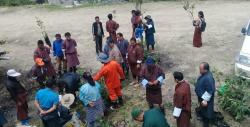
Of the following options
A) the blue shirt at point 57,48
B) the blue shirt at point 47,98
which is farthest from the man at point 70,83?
the blue shirt at point 57,48

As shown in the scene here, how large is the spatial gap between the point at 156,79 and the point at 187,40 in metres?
6.41

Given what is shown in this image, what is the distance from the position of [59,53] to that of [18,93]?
3.33 meters

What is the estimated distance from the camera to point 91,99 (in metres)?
11.2

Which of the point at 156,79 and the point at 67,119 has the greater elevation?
the point at 156,79

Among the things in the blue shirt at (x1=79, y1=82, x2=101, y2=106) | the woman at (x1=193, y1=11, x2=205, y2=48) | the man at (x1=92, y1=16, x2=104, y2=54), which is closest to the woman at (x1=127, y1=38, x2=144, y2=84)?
the blue shirt at (x1=79, y1=82, x2=101, y2=106)

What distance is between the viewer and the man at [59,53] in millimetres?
14766

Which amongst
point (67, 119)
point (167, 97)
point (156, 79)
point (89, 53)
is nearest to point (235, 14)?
point (89, 53)

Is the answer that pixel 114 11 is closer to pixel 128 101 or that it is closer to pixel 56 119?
pixel 128 101

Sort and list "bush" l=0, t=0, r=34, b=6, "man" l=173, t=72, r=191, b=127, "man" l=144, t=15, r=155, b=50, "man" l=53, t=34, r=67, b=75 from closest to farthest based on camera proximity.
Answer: "man" l=173, t=72, r=191, b=127 → "man" l=53, t=34, r=67, b=75 → "man" l=144, t=15, r=155, b=50 → "bush" l=0, t=0, r=34, b=6

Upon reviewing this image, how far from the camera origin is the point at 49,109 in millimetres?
10727

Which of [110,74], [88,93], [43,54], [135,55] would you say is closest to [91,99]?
[88,93]

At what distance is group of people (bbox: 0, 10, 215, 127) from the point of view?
1038cm

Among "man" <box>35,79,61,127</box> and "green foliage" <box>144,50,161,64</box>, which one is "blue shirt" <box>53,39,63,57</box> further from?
"man" <box>35,79,61,127</box>

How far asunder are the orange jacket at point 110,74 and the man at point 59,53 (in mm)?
3207
